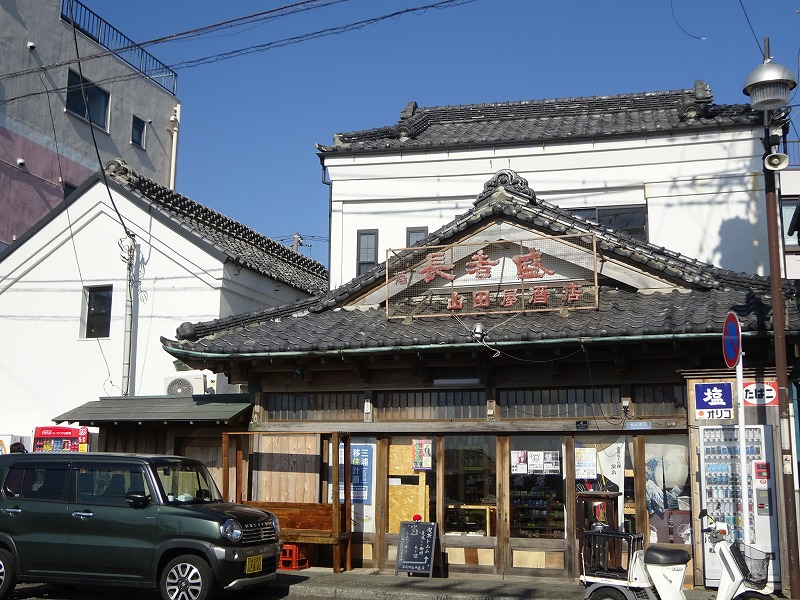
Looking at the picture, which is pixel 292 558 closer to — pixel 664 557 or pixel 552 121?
pixel 664 557

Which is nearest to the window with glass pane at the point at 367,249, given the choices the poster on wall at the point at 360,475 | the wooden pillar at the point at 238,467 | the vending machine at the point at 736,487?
the wooden pillar at the point at 238,467

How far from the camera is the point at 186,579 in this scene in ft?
35.4

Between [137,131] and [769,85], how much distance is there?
24201mm

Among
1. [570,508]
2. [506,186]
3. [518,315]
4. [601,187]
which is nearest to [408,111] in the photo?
[601,187]

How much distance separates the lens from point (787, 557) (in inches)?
430

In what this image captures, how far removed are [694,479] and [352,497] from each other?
18.7 feet

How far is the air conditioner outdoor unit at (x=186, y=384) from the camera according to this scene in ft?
61.2

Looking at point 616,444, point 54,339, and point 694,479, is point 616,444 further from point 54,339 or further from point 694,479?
point 54,339

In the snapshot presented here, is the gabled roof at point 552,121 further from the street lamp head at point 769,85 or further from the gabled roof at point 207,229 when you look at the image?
the street lamp head at point 769,85

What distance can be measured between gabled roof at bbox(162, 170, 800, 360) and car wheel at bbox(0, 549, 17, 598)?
4102 millimetres

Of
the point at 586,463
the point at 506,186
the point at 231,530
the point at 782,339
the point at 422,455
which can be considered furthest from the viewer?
the point at 506,186

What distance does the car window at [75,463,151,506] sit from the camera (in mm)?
11359

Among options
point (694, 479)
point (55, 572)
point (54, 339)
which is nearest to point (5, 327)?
point (54, 339)

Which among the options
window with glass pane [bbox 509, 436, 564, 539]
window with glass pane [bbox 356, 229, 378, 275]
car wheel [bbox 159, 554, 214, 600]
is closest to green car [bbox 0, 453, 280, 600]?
car wheel [bbox 159, 554, 214, 600]
